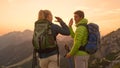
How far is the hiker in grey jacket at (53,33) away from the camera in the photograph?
38.2ft

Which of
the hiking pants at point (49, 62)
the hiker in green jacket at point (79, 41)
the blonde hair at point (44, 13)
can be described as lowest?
the hiking pants at point (49, 62)

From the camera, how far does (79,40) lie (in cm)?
1115

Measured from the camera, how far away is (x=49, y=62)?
39.0 feet

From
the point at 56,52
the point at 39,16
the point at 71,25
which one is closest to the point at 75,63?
the point at 56,52

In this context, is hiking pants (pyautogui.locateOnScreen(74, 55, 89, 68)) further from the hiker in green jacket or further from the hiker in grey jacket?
the hiker in grey jacket

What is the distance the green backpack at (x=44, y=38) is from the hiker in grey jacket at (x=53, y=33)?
0.13 m

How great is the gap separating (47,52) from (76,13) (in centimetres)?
199

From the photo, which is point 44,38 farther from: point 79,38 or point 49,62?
point 79,38

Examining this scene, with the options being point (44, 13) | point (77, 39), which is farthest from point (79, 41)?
point (44, 13)

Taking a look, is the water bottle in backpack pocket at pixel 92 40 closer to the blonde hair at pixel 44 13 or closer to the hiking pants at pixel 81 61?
the hiking pants at pixel 81 61

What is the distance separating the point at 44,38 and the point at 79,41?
5.31 feet

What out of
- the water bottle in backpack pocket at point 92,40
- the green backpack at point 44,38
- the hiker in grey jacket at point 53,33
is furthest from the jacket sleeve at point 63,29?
the water bottle in backpack pocket at point 92,40

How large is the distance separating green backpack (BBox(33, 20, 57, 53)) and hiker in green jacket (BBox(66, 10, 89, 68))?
0.96 metres

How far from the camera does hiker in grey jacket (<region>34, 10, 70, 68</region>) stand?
11.7m
